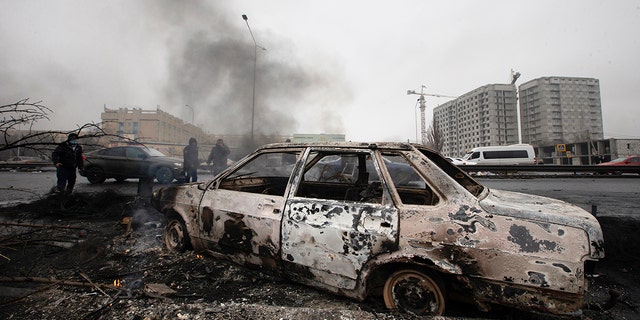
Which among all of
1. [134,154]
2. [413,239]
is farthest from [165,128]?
[413,239]

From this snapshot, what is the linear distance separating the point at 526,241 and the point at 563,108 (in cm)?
9050

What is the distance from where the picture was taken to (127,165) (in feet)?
28.5

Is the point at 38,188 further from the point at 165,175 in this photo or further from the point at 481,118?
the point at 481,118

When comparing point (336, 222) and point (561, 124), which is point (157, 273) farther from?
point (561, 124)

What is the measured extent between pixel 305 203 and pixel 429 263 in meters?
0.94

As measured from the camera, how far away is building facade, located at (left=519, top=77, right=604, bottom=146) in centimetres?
6744

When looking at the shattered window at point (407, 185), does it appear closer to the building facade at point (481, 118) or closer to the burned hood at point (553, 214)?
the burned hood at point (553, 214)

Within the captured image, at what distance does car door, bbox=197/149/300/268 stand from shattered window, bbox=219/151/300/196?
26mm

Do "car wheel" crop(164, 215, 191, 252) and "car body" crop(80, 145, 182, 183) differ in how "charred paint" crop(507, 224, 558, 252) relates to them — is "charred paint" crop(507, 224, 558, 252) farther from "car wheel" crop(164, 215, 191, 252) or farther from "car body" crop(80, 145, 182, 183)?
"car body" crop(80, 145, 182, 183)

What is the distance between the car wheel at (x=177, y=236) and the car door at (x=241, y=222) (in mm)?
314

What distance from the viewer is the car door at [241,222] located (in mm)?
2240

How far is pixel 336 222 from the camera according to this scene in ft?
6.52

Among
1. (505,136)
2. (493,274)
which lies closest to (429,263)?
(493,274)

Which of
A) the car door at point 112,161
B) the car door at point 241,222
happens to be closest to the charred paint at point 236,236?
the car door at point 241,222
